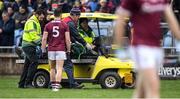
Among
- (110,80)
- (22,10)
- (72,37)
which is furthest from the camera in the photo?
(22,10)

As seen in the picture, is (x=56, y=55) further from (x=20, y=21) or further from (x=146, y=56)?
(x=146, y=56)

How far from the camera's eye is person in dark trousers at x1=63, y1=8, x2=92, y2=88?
20.0 metres

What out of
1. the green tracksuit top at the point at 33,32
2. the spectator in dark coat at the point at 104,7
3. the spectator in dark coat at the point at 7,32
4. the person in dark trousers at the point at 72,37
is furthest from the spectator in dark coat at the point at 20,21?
the person in dark trousers at the point at 72,37

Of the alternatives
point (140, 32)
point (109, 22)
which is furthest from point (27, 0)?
point (140, 32)

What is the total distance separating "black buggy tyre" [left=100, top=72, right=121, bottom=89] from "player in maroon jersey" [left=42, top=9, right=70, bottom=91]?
1595 millimetres

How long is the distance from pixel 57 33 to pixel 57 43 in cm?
26

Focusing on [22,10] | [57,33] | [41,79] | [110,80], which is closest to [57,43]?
[57,33]

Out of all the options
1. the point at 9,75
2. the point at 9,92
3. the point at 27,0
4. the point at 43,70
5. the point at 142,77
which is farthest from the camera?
the point at 27,0

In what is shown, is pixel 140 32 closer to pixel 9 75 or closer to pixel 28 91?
pixel 28 91

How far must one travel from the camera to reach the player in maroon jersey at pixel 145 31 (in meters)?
10.2

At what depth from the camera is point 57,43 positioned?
63.7 ft

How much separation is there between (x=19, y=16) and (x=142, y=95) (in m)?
16.8

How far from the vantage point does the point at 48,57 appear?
776 inches

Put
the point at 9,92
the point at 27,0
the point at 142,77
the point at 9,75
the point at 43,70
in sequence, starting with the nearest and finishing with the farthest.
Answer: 1. the point at 142,77
2. the point at 9,92
3. the point at 43,70
4. the point at 9,75
5. the point at 27,0
